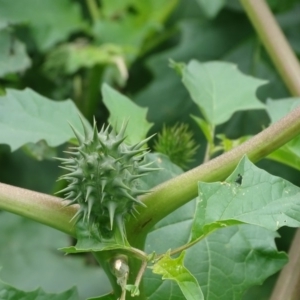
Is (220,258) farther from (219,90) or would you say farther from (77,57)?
(77,57)

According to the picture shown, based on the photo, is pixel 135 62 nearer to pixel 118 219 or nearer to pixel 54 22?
pixel 54 22

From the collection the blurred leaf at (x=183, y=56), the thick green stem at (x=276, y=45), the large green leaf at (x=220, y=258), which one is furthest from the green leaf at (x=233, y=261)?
the blurred leaf at (x=183, y=56)

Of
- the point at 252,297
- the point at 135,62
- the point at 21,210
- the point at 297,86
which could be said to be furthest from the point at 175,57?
the point at 21,210

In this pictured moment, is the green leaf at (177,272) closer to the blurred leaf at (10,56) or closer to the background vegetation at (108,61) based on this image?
the background vegetation at (108,61)

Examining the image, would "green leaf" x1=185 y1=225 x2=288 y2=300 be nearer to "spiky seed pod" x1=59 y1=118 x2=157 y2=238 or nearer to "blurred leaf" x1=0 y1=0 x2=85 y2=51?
"spiky seed pod" x1=59 y1=118 x2=157 y2=238

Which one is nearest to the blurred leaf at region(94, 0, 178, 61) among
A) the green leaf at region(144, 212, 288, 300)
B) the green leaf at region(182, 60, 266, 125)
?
the green leaf at region(182, 60, 266, 125)
